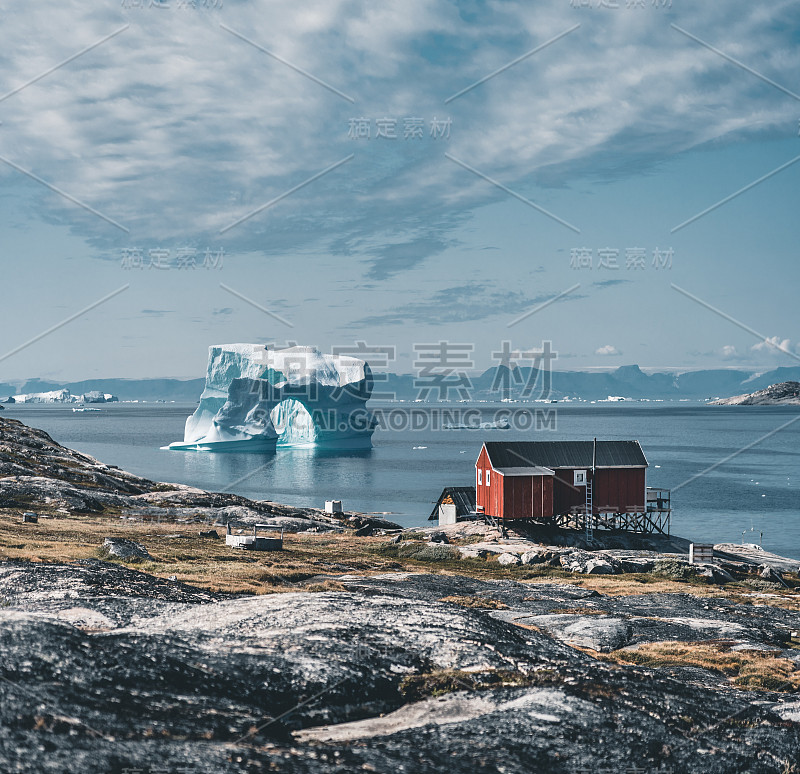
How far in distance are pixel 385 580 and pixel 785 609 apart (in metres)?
14.0

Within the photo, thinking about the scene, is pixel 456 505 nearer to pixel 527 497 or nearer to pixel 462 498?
pixel 462 498

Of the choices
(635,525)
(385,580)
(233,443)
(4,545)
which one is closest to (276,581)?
(385,580)

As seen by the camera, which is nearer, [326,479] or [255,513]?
[255,513]

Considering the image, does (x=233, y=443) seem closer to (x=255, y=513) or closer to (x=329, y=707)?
(x=255, y=513)

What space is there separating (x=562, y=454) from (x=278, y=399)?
77.4m

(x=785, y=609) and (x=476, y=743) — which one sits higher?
(x=476, y=743)

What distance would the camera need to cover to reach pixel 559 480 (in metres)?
45.9

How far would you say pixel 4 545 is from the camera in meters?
24.5

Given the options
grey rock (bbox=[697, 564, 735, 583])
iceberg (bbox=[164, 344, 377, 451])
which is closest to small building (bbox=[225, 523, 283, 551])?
grey rock (bbox=[697, 564, 735, 583])

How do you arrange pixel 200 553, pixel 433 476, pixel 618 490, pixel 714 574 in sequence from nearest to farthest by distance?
pixel 200 553, pixel 714 574, pixel 618 490, pixel 433 476

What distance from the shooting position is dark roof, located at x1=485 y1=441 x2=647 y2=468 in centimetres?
4569

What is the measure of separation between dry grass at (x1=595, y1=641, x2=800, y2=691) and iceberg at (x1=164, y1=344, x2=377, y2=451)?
101078 millimetres

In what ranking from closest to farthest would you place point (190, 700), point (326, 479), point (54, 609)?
point (190, 700) < point (54, 609) < point (326, 479)

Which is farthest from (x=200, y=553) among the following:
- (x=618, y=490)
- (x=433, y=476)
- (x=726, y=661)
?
(x=433, y=476)
